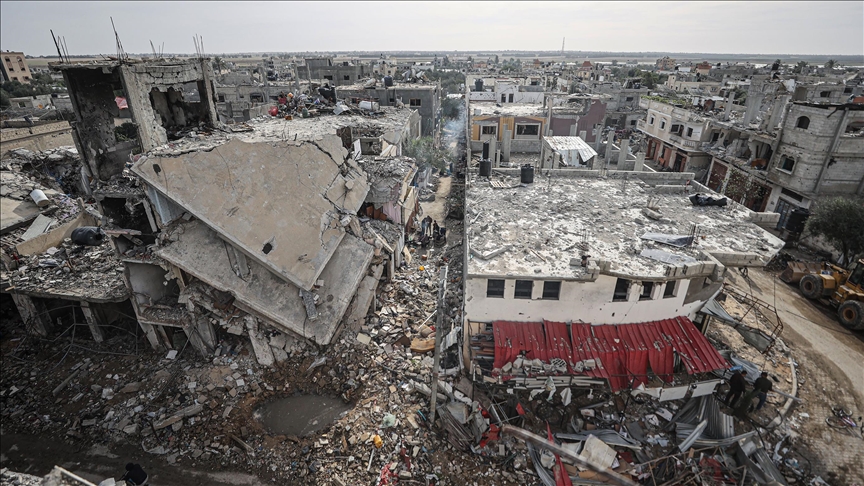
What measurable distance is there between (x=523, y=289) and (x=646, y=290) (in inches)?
150

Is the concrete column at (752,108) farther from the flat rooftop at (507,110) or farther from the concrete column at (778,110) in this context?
the flat rooftop at (507,110)

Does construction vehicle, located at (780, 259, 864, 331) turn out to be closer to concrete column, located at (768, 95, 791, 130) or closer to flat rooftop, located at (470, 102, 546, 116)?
concrete column, located at (768, 95, 791, 130)

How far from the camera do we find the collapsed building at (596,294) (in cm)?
1163

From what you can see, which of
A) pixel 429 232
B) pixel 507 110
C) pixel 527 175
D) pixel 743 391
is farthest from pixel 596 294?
pixel 507 110

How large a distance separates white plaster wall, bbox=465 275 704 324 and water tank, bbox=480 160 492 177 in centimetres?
908

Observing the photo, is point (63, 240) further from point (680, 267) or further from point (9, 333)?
point (680, 267)

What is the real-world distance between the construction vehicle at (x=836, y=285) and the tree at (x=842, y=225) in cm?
116

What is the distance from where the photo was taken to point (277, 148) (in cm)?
1435

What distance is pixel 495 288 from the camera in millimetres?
12102

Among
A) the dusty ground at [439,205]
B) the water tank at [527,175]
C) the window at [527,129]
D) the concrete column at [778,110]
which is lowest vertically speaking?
the dusty ground at [439,205]

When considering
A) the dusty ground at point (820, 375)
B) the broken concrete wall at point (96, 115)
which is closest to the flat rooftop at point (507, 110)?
the dusty ground at point (820, 375)

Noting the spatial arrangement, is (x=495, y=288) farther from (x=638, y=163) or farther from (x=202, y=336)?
(x=638, y=163)

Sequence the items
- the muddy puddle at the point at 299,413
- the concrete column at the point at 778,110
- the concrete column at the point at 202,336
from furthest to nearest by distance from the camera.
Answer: the concrete column at the point at 778,110, the concrete column at the point at 202,336, the muddy puddle at the point at 299,413

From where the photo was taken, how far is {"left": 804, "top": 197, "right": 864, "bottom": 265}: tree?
18.0 meters
